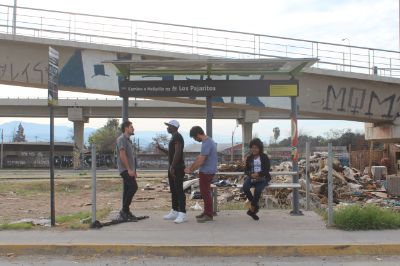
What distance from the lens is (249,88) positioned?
36.7ft

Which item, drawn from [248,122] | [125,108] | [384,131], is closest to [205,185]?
[125,108]

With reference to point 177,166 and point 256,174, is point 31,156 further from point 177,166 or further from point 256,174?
point 256,174

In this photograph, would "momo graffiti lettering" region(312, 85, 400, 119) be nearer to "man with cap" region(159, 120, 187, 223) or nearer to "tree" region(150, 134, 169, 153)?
"tree" region(150, 134, 169, 153)

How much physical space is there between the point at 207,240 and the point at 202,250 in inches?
20.8

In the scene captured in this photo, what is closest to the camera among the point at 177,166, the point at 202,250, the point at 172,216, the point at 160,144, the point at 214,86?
the point at 202,250

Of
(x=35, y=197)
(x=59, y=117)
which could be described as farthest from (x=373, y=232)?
(x=59, y=117)

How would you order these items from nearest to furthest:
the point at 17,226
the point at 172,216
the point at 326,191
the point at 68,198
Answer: the point at 17,226 → the point at 172,216 → the point at 326,191 → the point at 68,198

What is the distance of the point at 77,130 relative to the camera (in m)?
65.5

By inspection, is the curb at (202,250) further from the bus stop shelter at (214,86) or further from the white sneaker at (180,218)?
the bus stop shelter at (214,86)

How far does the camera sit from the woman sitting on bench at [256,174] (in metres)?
10.5

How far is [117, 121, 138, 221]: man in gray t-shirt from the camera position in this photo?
1007 cm

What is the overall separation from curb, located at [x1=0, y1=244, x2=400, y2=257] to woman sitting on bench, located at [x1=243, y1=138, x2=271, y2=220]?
2.57 m

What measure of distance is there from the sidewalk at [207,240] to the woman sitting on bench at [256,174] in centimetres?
52

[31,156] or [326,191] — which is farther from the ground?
[31,156]
